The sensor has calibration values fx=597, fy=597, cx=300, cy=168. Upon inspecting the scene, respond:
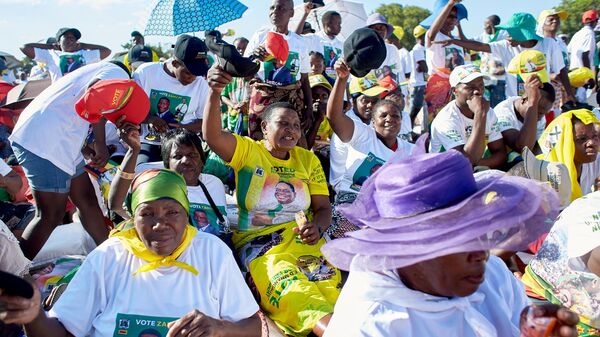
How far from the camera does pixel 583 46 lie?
1038cm

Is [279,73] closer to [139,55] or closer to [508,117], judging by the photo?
[508,117]

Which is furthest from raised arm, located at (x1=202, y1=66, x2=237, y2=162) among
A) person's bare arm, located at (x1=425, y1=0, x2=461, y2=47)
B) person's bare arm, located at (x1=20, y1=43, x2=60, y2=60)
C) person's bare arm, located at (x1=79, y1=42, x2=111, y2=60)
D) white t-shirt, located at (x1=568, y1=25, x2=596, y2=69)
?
white t-shirt, located at (x1=568, y1=25, x2=596, y2=69)

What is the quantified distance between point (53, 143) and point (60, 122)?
140 mm

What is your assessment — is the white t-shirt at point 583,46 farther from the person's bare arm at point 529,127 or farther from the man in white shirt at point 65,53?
the man in white shirt at point 65,53

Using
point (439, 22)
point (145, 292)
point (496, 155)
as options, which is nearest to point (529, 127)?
point (496, 155)

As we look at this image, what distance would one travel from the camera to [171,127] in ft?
15.3

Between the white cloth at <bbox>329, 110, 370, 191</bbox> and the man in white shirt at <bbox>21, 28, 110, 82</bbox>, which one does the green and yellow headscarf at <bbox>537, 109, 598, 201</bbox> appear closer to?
the white cloth at <bbox>329, 110, 370, 191</bbox>

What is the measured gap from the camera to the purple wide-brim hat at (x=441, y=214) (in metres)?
1.53

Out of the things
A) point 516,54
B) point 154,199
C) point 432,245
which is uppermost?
point 432,245

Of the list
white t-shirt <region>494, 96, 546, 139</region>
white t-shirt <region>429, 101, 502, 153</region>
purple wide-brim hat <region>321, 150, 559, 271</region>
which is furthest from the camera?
white t-shirt <region>494, 96, 546, 139</region>

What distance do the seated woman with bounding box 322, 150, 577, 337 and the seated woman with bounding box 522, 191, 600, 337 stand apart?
35.8 inches

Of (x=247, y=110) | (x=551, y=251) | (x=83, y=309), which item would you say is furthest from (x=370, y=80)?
(x=83, y=309)

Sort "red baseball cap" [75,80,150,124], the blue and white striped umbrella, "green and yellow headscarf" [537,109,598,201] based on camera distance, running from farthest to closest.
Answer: the blue and white striped umbrella
"green and yellow headscarf" [537,109,598,201]
"red baseball cap" [75,80,150,124]

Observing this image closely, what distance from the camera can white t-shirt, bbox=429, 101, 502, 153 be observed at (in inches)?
199
